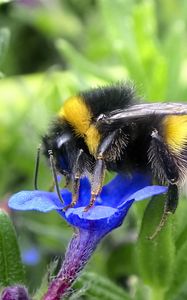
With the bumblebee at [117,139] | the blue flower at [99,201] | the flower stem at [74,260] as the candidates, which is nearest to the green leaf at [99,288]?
the flower stem at [74,260]

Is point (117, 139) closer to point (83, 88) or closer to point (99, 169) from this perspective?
point (99, 169)

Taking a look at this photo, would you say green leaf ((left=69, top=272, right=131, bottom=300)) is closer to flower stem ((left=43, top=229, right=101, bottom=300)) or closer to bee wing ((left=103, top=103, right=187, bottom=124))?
flower stem ((left=43, top=229, right=101, bottom=300))

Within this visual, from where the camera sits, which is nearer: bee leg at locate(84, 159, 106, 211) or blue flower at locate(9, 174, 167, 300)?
blue flower at locate(9, 174, 167, 300)

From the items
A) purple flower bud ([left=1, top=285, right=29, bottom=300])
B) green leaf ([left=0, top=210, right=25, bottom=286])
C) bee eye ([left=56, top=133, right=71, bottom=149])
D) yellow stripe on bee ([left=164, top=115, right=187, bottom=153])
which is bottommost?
purple flower bud ([left=1, top=285, right=29, bottom=300])

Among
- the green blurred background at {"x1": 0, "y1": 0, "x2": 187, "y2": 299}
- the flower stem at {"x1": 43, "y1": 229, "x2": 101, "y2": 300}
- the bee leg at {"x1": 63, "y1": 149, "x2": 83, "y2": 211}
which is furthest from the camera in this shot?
the green blurred background at {"x1": 0, "y1": 0, "x2": 187, "y2": 299}

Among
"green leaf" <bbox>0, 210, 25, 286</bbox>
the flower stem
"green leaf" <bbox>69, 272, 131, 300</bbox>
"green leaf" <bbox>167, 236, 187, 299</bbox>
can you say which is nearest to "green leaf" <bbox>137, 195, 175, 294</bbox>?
"green leaf" <bbox>167, 236, 187, 299</bbox>

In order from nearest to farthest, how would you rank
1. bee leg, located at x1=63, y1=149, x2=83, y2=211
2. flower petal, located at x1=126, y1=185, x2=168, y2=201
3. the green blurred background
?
flower petal, located at x1=126, y1=185, x2=168, y2=201, bee leg, located at x1=63, y1=149, x2=83, y2=211, the green blurred background

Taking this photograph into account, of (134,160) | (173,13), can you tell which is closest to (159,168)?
(134,160)
